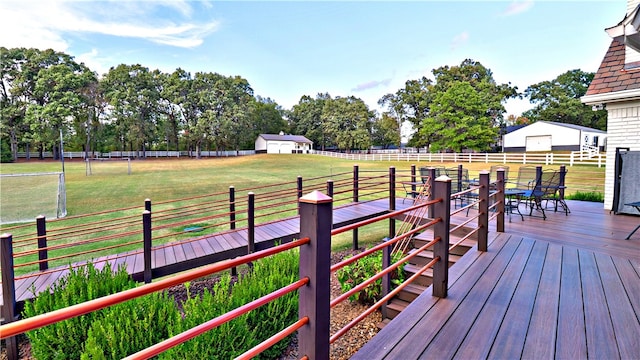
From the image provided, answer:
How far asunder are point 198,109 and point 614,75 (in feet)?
126

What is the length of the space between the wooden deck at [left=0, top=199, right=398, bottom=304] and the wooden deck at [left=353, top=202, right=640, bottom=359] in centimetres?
316

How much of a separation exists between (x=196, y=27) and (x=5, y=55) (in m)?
22.6

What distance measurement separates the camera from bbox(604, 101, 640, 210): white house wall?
5844 mm

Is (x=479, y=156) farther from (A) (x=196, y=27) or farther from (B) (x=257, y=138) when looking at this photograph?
(B) (x=257, y=138)

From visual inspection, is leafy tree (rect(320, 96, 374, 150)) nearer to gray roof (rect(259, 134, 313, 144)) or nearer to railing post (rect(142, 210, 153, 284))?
gray roof (rect(259, 134, 313, 144))

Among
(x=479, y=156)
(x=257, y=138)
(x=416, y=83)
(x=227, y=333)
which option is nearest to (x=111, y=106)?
(x=257, y=138)

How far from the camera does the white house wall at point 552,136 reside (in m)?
26.5

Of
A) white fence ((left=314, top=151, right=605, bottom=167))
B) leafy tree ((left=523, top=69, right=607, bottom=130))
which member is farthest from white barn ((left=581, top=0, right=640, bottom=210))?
leafy tree ((left=523, top=69, right=607, bottom=130))

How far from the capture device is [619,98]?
19.0ft

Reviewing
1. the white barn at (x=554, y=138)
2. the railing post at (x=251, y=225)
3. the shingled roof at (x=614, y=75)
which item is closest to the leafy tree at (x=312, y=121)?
the white barn at (x=554, y=138)

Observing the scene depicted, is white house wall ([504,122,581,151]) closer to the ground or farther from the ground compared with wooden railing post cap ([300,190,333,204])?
farther from the ground

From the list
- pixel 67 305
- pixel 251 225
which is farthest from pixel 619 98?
pixel 67 305

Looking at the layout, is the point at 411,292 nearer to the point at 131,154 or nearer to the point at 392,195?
the point at 392,195

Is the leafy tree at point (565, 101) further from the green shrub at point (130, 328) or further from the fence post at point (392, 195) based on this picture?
the green shrub at point (130, 328)
